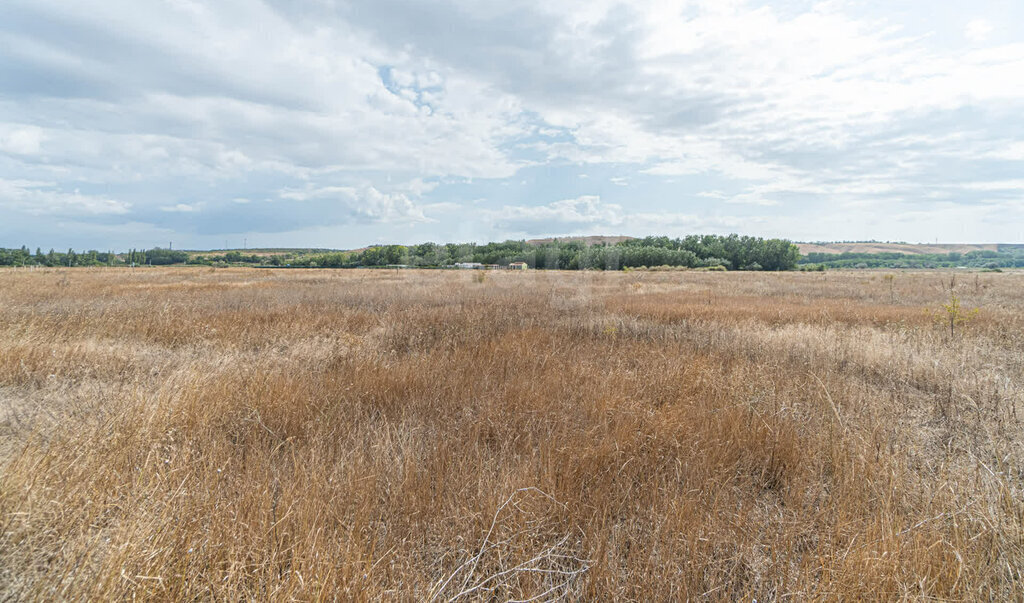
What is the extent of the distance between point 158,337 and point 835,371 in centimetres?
1261

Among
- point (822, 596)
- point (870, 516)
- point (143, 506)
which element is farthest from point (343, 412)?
point (870, 516)

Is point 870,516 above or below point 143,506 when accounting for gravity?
below

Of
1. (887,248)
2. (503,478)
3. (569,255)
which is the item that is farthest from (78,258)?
(887,248)

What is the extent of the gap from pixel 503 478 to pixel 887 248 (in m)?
222

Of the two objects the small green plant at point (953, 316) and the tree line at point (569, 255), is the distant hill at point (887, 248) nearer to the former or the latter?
the tree line at point (569, 255)

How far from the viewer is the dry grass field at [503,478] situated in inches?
79.0

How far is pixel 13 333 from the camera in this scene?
6938 millimetres

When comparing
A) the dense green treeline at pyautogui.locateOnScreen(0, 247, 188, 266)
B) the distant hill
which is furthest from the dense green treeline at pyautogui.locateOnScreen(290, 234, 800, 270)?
the distant hill

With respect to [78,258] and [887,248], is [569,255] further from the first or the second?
[887,248]

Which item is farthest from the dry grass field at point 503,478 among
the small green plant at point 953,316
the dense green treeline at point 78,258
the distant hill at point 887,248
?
the distant hill at point 887,248

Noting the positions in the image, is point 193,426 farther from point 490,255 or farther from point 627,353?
point 490,255

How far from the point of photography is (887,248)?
15912 cm

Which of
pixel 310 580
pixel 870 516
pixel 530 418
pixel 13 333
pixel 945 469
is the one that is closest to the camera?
pixel 310 580

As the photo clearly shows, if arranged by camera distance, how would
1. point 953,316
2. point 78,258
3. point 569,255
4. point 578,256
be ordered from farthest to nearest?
point 78,258 < point 569,255 < point 578,256 < point 953,316
